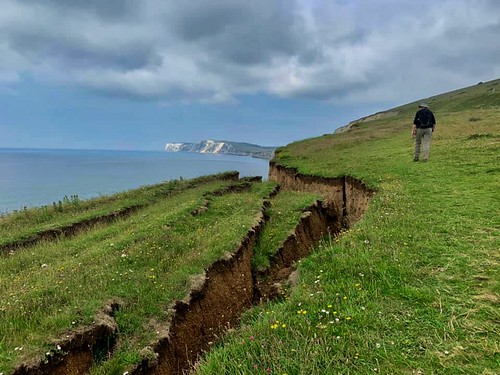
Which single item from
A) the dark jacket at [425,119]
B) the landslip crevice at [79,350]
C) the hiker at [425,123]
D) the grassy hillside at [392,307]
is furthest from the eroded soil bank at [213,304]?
the dark jacket at [425,119]

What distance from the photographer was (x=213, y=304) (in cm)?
1014

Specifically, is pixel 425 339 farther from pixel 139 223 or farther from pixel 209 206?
pixel 209 206

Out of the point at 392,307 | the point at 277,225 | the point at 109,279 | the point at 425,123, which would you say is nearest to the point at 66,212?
the point at 277,225

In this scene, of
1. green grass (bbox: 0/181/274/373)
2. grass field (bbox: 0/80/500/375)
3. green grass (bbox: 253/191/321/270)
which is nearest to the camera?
grass field (bbox: 0/80/500/375)

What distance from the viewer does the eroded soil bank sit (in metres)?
6.96

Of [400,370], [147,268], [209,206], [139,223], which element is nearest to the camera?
[400,370]

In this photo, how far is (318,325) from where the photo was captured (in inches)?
223

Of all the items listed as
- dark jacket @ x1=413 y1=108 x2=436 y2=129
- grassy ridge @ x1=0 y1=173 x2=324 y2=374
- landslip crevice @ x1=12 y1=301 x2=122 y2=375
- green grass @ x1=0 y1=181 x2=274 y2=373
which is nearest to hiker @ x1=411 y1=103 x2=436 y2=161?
dark jacket @ x1=413 y1=108 x2=436 y2=129

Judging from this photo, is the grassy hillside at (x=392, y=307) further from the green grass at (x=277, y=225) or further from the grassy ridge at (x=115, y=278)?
the green grass at (x=277, y=225)

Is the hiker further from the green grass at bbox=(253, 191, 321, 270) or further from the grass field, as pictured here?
the green grass at bbox=(253, 191, 321, 270)

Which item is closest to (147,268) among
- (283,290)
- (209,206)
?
(283,290)

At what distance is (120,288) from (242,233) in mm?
5611

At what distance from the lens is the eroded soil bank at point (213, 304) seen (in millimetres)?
6965

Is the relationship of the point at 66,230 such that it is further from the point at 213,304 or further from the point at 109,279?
the point at 213,304
